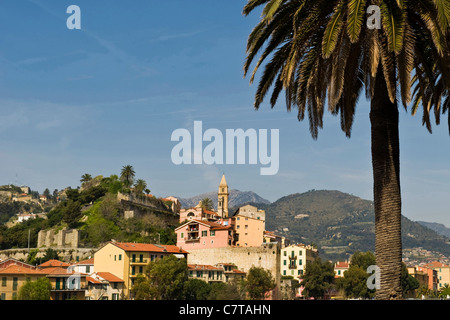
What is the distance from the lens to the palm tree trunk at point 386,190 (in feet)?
48.5

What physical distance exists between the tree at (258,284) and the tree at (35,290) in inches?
1320

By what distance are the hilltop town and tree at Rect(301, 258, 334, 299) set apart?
0.76 meters

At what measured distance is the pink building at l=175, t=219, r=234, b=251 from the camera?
11094 centimetres

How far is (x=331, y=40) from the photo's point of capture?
14758 millimetres

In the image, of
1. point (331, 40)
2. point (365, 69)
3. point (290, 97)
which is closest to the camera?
point (331, 40)

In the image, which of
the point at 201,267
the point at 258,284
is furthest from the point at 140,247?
the point at 258,284

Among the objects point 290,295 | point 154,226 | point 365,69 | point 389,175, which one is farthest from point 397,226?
point 154,226

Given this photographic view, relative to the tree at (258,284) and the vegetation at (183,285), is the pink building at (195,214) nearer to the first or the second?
the vegetation at (183,285)

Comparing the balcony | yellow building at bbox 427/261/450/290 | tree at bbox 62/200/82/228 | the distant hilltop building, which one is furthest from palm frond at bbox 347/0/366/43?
yellow building at bbox 427/261/450/290

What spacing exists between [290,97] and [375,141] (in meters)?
3.73

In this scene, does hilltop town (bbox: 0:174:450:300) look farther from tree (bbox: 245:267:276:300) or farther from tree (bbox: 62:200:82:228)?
tree (bbox: 245:267:276:300)

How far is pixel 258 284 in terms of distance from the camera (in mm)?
95188

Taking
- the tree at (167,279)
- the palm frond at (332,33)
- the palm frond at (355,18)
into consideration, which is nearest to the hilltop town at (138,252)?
the tree at (167,279)
